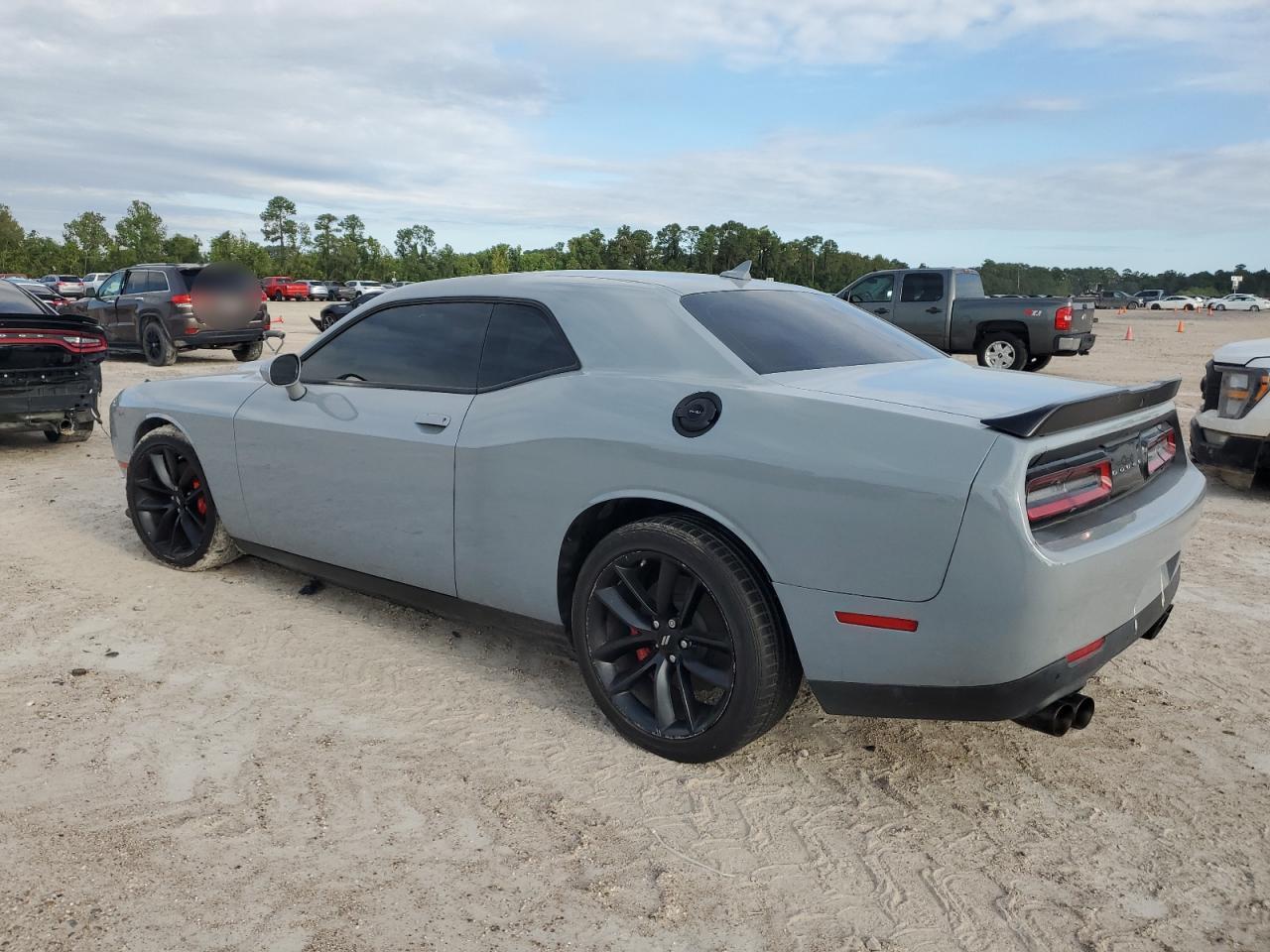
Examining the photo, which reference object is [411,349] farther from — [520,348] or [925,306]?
[925,306]

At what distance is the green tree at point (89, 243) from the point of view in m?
82.3

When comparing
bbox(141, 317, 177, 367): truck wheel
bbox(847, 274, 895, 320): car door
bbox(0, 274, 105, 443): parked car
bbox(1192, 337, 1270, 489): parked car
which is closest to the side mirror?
bbox(0, 274, 105, 443): parked car

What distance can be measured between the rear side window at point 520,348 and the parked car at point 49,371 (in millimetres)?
6165

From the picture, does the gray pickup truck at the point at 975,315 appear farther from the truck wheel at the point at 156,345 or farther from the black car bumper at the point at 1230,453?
the truck wheel at the point at 156,345

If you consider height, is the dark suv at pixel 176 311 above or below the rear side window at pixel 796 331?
below

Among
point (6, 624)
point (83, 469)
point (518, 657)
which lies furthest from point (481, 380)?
point (83, 469)

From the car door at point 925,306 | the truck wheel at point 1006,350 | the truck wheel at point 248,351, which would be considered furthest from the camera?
the truck wheel at point 248,351

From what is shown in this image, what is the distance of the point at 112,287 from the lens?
55.2ft

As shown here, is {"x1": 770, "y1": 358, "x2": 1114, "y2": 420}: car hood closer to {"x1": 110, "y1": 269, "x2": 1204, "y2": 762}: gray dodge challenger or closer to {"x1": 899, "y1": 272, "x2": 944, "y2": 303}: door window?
{"x1": 110, "y1": 269, "x2": 1204, "y2": 762}: gray dodge challenger

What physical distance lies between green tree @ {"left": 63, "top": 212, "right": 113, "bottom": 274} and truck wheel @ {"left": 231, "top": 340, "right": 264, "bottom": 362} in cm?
7488

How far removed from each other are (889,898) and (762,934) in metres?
0.36

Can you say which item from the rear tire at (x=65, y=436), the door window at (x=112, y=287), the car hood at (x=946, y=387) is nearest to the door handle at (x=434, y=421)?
the car hood at (x=946, y=387)

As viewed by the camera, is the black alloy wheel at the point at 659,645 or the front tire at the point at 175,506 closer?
the black alloy wheel at the point at 659,645

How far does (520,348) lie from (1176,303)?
3233 inches
